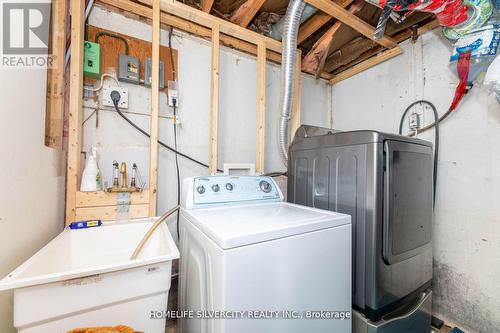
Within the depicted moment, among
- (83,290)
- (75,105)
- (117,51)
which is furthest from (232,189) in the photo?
(117,51)

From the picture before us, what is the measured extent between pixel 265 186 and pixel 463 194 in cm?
143

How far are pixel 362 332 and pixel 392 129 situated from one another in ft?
5.53

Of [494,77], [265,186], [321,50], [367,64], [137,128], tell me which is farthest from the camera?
[367,64]

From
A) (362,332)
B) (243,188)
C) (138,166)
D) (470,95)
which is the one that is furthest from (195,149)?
(470,95)

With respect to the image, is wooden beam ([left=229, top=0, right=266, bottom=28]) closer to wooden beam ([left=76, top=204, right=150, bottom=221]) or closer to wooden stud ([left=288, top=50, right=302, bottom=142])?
wooden stud ([left=288, top=50, right=302, bottom=142])

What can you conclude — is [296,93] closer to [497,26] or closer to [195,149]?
[195,149]

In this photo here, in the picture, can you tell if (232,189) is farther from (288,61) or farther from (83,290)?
(288,61)

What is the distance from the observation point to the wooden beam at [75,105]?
122 cm

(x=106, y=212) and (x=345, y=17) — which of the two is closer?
(x=106, y=212)

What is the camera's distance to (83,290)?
0.76 meters

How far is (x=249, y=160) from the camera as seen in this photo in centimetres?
201

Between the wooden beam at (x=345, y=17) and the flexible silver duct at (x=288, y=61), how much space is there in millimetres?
116

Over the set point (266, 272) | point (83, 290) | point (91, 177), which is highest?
point (91, 177)

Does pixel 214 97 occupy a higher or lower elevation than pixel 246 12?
lower
